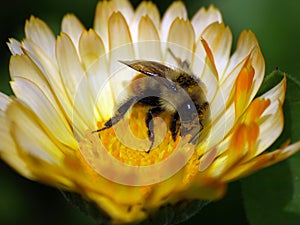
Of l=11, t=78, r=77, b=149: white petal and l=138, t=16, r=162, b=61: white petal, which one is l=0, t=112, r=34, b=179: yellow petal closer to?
l=11, t=78, r=77, b=149: white petal

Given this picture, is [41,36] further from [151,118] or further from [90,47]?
[151,118]

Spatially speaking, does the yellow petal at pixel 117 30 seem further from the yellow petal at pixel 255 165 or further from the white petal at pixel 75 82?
the yellow petal at pixel 255 165

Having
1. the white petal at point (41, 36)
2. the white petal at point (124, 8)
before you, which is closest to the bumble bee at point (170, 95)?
the white petal at point (41, 36)

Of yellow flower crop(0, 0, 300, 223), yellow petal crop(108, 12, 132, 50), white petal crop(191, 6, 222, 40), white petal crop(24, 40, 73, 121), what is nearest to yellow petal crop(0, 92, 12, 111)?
yellow flower crop(0, 0, 300, 223)

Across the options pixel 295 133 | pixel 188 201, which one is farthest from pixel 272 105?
pixel 188 201

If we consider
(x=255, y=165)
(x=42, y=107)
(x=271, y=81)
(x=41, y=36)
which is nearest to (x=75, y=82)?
(x=41, y=36)
